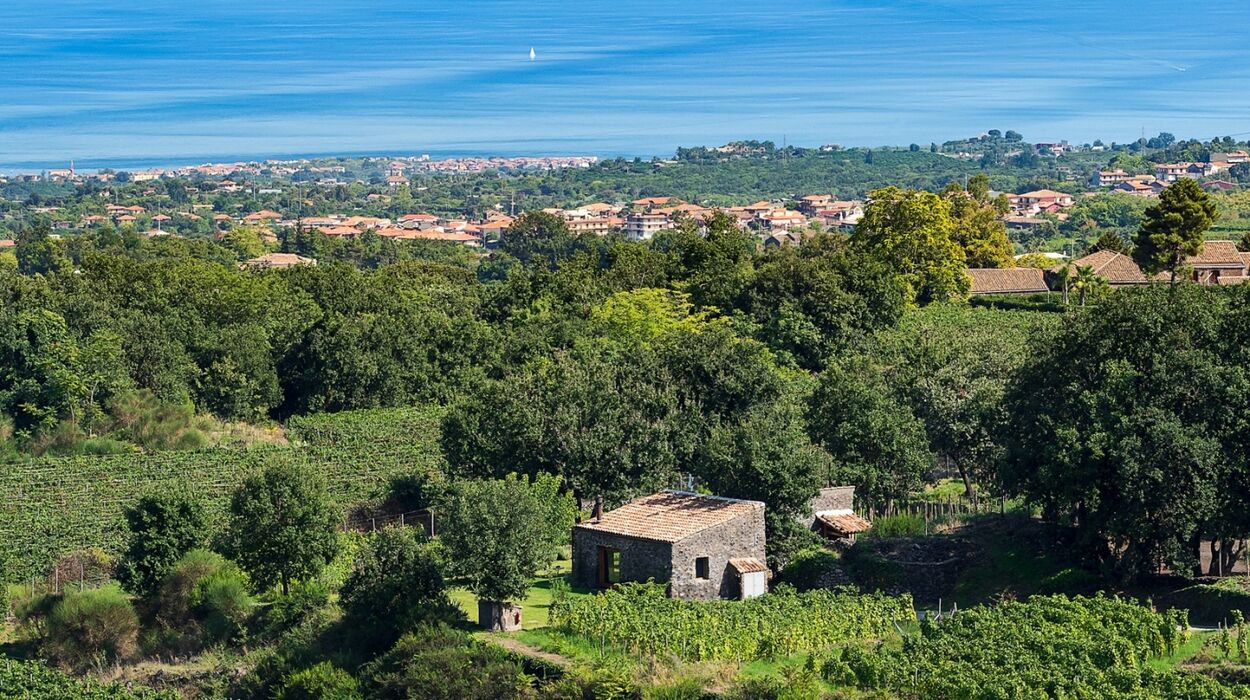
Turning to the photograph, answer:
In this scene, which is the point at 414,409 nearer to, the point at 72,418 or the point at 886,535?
the point at 72,418

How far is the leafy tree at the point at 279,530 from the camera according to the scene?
96.6ft

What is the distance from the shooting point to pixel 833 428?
3384 cm

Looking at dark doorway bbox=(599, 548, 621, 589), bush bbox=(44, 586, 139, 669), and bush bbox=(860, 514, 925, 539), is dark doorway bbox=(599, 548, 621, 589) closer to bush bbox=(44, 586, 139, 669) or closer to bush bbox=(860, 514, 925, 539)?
bush bbox=(860, 514, 925, 539)

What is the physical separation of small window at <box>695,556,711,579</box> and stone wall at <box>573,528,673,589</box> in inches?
26.4

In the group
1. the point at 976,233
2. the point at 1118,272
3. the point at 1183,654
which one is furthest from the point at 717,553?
the point at 976,233

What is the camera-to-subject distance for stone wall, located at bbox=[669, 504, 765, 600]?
26.5 meters

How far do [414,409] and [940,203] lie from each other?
2361 centimetres

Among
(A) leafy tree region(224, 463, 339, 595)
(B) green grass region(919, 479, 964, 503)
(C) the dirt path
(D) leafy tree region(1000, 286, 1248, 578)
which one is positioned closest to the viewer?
(C) the dirt path

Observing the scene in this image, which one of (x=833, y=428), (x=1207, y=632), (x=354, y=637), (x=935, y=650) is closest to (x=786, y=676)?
(x=935, y=650)

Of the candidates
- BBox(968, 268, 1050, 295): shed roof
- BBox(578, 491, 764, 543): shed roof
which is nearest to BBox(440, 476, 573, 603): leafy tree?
BBox(578, 491, 764, 543): shed roof

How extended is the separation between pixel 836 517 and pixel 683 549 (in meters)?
5.30

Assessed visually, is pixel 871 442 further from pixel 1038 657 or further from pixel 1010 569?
pixel 1038 657

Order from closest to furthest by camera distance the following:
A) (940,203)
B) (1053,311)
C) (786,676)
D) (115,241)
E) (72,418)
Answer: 1. (786,676)
2. (72,418)
3. (1053,311)
4. (940,203)
5. (115,241)

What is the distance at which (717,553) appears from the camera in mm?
27047
